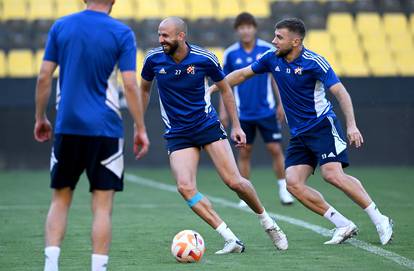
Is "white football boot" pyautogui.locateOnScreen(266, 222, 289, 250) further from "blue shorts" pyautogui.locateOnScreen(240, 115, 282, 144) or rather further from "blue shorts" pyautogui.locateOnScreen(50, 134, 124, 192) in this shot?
"blue shorts" pyautogui.locateOnScreen(240, 115, 282, 144)

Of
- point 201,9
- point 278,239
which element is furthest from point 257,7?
point 278,239

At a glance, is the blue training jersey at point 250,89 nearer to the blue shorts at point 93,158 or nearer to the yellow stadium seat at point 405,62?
the blue shorts at point 93,158

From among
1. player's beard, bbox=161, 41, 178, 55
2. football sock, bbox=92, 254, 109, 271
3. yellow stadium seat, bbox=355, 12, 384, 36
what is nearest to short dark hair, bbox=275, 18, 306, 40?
player's beard, bbox=161, 41, 178, 55

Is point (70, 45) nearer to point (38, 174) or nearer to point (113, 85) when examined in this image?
point (113, 85)

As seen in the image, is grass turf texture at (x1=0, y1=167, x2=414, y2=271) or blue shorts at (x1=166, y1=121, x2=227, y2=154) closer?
grass turf texture at (x1=0, y1=167, x2=414, y2=271)

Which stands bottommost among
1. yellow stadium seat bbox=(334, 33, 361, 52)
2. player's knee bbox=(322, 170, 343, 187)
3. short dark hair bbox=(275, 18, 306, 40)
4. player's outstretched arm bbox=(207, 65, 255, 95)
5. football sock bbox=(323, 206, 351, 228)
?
yellow stadium seat bbox=(334, 33, 361, 52)

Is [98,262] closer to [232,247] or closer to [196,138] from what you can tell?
[232,247]

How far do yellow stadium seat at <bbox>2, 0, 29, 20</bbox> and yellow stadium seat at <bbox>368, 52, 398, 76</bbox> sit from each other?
7.88 m

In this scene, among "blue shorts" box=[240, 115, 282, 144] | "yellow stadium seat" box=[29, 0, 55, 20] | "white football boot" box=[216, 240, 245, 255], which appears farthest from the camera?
"yellow stadium seat" box=[29, 0, 55, 20]

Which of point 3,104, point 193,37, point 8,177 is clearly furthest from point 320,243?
point 193,37

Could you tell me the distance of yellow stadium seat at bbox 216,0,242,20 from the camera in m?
21.8

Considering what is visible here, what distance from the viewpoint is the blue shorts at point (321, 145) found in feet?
28.7

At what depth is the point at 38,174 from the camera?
697 inches

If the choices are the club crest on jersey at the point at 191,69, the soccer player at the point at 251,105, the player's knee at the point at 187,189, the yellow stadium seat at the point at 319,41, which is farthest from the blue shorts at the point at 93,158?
the yellow stadium seat at the point at 319,41
